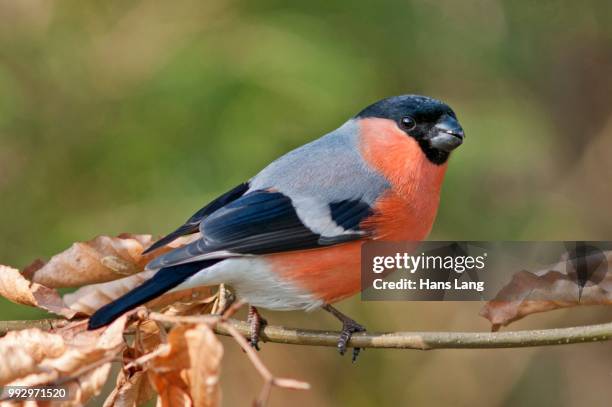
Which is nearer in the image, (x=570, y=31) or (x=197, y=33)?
(x=197, y=33)

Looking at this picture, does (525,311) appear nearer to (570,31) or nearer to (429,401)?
(429,401)

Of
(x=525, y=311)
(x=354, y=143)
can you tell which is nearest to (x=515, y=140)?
(x=354, y=143)

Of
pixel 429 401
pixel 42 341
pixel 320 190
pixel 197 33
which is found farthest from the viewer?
pixel 429 401

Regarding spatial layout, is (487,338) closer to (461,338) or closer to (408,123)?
(461,338)

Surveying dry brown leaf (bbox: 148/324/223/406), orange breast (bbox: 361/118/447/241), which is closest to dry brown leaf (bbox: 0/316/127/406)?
dry brown leaf (bbox: 148/324/223/406)

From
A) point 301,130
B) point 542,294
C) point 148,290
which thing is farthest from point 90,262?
point 301,130

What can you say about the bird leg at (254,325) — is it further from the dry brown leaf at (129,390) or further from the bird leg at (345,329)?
the dry brown leaf at (129,390)

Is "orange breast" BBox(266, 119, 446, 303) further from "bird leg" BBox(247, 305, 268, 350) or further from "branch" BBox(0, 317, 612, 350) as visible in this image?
"branch" BBox(0, 317, 612, 350)
